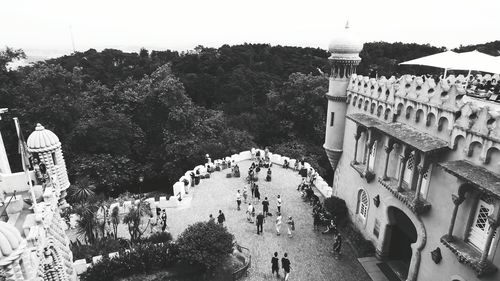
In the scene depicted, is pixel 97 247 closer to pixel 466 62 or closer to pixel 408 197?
pixel 408 197

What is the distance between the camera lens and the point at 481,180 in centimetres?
1141

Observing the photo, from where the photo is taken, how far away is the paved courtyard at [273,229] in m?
19.0

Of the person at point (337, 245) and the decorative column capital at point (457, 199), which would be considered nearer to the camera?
the decorative column capital at point (457, 199)

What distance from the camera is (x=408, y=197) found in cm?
1580

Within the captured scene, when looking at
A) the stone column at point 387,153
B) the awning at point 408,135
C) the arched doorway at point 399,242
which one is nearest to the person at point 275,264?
the arched doorway at point 399,242

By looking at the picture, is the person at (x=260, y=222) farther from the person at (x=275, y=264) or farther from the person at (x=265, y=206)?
the person at (x=275, y=264)

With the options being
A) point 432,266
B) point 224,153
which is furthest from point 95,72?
point 432,266

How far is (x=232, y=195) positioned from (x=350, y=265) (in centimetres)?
1122

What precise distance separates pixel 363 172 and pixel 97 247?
54.0 ft

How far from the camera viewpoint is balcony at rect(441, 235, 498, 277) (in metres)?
11.7

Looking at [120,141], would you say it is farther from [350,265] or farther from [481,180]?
[481,180]

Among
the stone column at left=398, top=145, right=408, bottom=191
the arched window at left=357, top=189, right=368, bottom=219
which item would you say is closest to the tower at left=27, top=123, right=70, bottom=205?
the arched window at left=357, top=189, right=368, bottom=219

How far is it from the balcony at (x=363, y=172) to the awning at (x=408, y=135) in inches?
114

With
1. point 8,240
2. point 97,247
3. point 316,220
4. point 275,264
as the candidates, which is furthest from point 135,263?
point 316,220
